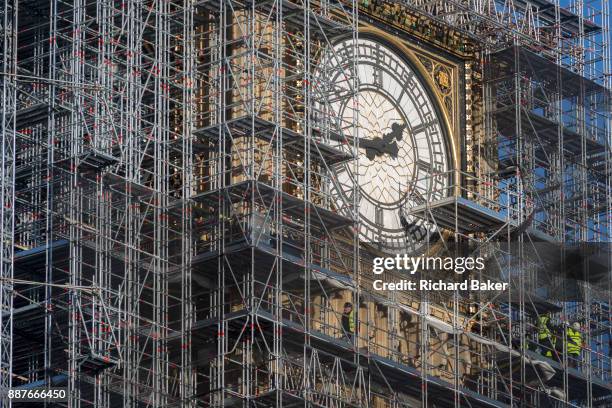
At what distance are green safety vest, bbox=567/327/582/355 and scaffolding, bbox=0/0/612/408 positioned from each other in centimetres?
18

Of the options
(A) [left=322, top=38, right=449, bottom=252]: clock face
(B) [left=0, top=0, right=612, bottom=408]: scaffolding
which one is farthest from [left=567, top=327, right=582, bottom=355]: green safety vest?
(A) [left=322, top=38, right=449, bottom=252]: clock face

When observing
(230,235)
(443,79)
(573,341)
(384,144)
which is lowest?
(230,235)

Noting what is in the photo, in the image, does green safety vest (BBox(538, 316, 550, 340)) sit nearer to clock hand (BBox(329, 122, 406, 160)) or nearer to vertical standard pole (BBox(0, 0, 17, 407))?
clock hand (BBox(329, 122, 406, 160))

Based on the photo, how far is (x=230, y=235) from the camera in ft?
157

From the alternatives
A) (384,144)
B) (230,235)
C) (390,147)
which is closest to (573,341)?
(390,147)

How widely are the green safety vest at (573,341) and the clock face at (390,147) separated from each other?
335 cm

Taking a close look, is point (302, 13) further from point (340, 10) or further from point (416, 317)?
point (416, 317)

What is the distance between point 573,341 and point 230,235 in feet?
27.5

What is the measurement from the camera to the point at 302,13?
165 feet

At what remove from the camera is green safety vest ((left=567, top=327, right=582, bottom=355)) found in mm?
53281

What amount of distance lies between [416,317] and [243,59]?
5826 millimetres

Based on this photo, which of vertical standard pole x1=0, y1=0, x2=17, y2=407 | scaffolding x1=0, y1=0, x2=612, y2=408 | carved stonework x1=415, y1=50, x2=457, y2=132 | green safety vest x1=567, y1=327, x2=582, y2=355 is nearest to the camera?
vertical standard pole x1=0, y1=0, x2=17, y2=407

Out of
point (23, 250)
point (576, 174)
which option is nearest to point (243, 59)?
point (23, 250)

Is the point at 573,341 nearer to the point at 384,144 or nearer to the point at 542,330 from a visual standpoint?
the point at 542,330
